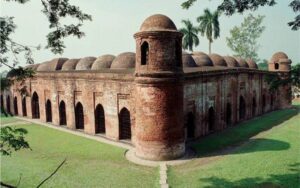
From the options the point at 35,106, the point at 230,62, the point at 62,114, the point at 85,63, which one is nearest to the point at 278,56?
the point at 230,62

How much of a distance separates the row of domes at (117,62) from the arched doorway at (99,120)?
11.5 feet

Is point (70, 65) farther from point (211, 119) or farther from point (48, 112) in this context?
point (211, 119)

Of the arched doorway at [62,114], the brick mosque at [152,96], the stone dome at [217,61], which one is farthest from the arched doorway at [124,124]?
the stone dome at [217,61]

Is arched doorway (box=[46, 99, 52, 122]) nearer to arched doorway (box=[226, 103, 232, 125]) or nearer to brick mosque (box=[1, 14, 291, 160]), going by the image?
brick mosque (box=[1, 14, 291, 160])

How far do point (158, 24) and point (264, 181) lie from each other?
760 cm

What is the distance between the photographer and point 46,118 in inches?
879

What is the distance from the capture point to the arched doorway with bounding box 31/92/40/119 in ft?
79.8

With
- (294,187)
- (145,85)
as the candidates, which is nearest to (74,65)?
(145,85)

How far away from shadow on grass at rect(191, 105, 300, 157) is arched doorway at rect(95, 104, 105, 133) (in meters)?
5.59

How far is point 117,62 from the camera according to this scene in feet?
66.3

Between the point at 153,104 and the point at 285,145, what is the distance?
21.3ft

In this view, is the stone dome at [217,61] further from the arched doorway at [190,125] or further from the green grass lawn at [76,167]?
the green grass lawn at [76,167]

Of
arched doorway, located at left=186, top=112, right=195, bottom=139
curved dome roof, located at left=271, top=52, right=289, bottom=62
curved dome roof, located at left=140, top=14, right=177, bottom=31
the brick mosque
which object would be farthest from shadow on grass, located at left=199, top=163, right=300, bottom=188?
curved dome roof, located at left=271, top=52, right=289, bottom=62

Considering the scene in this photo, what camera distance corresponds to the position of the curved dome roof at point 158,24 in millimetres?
13073
